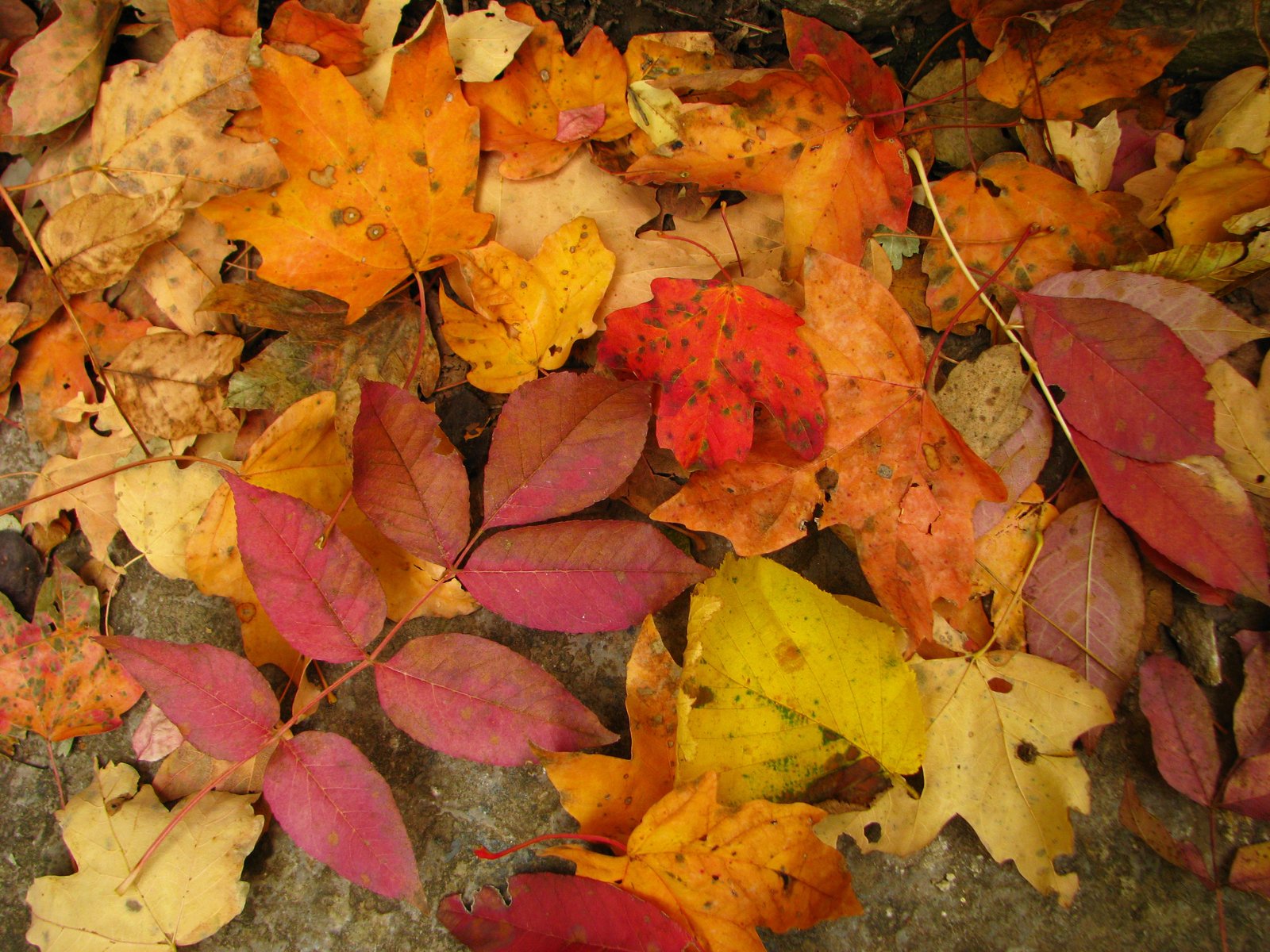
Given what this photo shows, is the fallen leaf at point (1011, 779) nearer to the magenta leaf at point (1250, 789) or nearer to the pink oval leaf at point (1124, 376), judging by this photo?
the magenta leaf at point (1250, 789)

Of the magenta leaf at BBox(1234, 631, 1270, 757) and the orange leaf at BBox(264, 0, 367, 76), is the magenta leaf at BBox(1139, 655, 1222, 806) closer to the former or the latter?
the magenta leaf at BBox(1234, 631, 1270, 757)

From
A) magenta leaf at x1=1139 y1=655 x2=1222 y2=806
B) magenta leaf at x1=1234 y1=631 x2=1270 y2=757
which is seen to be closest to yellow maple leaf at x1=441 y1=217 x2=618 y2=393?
magenta leaf at x1=1139 y1=655 x2=1222 y2=806

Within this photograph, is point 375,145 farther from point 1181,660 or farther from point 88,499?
point 1181,660

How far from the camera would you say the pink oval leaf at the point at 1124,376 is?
1.19 metres

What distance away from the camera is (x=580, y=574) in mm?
1200

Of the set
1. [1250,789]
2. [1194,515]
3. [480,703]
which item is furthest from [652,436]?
[1250,789]

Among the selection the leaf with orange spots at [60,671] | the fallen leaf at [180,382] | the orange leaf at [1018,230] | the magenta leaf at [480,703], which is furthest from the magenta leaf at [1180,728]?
the leaf with orange spots at [60,671]

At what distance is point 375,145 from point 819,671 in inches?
46.1

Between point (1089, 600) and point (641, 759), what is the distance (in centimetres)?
81

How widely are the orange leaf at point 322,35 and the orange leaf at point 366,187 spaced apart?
0.18 metres

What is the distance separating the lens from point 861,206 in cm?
136

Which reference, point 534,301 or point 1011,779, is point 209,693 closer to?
point 534,301

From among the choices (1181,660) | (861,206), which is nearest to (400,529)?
(861,206)

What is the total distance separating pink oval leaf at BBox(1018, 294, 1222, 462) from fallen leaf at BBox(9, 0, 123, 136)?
1.80 meters
